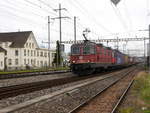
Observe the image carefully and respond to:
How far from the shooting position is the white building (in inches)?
2785

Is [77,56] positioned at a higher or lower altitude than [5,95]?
higher

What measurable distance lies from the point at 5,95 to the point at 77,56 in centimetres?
1599

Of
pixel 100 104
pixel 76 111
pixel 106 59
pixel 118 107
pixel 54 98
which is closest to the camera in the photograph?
pixel 76 111

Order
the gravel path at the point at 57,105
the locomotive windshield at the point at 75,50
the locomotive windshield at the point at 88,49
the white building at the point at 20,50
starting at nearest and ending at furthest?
the gravel path at the point at 57,105 → the locomotive windshield at the point at 88,49 → the locomotive windshield at the point at 75,50 → the white building at the point at 20,50

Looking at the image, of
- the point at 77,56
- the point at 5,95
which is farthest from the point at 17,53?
the point at 5,95

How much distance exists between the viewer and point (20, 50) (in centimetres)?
7244

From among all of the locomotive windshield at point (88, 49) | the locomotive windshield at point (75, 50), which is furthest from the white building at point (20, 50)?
the locomotive windshield at point (88, 49)

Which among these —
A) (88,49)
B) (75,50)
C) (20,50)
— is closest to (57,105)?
(88,49)

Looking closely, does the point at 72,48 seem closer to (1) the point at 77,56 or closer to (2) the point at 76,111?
(1) the point at 77,56

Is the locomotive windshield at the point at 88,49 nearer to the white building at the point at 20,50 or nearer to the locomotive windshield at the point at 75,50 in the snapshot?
the locomotive windshield at the point at 75,50

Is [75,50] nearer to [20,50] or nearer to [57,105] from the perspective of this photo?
[57,105]

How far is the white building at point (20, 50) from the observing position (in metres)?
70.8

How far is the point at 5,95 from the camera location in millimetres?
14414

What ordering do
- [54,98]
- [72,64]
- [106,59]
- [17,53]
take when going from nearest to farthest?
[54,98]
[72,64]
[106,59]
[17,53]
